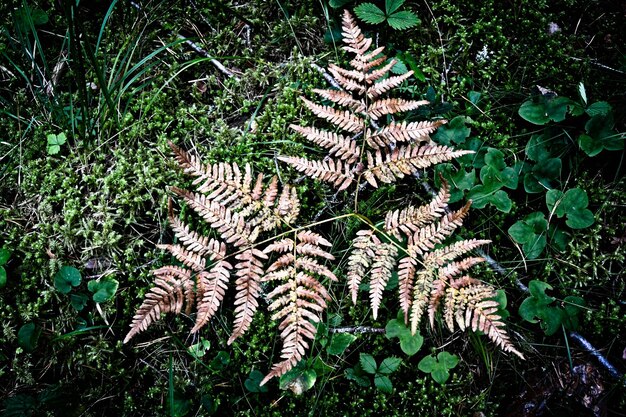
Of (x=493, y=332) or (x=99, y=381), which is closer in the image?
(x=493, y=332)

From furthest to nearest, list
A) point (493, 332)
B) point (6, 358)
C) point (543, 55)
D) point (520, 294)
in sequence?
point (543, 55)
point (520, 294)
point (6, 358)
point (493, 332)

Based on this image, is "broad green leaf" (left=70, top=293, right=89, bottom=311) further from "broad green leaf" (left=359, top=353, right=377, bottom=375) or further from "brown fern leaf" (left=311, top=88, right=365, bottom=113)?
"brown fern leaf" (left=311, top=88, right=365, bottom=113)

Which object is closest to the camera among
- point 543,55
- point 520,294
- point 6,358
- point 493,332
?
point 493,332

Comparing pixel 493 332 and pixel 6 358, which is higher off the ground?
pixel 493 332

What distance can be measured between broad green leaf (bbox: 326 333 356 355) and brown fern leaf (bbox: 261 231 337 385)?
1.13ft

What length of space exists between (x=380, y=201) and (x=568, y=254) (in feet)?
4.74

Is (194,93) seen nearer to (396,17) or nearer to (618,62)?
(396,17)

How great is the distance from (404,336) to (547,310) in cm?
103

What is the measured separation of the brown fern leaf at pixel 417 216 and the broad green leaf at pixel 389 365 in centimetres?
88

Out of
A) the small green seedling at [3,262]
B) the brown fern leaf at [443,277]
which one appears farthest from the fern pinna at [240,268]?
the small green seedling at [3,262]

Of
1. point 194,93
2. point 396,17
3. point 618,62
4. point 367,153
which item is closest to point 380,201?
point 367,153

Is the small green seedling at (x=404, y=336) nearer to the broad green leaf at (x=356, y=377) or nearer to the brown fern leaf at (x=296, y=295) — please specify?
the broad green leaf at (x=356, y=377)

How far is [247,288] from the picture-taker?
2664 mm

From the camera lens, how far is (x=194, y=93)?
11.1 ft
